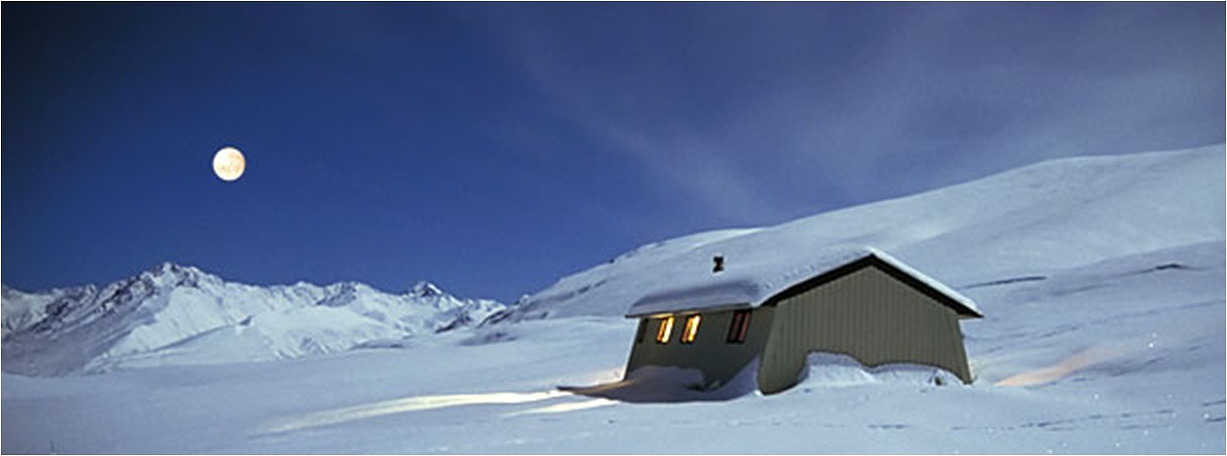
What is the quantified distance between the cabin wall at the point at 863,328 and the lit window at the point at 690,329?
3681 millimetres

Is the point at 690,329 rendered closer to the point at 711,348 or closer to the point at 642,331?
the point at 711,348

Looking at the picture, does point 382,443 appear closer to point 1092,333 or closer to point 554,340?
point 1092,333

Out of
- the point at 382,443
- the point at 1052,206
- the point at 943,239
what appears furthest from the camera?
the point at 1052,206

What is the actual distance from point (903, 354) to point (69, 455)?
702 inches

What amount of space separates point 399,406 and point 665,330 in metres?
8.81

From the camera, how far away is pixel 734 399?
21.5 meters

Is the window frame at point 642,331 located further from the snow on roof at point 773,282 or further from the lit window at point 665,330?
the snow on roof at point 773,282

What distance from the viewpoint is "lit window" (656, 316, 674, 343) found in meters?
27.3

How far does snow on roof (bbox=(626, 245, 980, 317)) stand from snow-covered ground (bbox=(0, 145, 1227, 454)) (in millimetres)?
2156

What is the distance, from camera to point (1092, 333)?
3073 cm

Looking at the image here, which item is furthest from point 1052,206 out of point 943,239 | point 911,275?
point 911,275

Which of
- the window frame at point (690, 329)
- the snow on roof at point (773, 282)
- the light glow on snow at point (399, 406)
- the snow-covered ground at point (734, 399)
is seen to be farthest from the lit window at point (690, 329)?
the snow-covered ground at point (734, 399)

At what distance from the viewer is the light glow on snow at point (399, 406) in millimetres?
17953

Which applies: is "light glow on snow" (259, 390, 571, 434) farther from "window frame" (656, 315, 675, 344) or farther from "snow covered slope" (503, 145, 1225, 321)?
"snow covered slope" (503, 145, 1225, 321)
